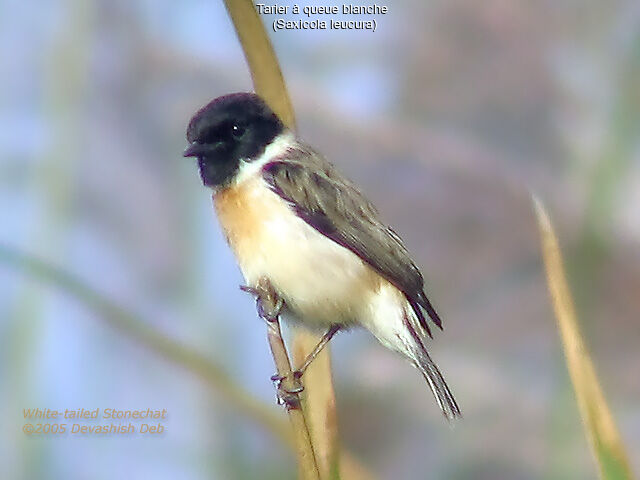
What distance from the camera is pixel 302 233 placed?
1.00 meters

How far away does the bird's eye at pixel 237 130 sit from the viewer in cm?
105

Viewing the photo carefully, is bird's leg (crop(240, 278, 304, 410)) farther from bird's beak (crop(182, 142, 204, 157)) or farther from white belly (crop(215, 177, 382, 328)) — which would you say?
bird's beak (crop(182, 142, 204, 157))

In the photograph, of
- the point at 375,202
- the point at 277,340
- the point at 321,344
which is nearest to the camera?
the point at 277,340

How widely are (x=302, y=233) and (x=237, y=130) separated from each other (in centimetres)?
17

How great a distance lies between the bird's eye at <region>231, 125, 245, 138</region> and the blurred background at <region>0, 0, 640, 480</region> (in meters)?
0.20

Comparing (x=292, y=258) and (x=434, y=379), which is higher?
(x=292, y=258)

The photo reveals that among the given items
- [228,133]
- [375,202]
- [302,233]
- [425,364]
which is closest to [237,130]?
[228,133]

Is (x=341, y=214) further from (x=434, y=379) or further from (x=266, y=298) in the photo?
(x=434, y=379)

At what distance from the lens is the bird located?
100 centimetres

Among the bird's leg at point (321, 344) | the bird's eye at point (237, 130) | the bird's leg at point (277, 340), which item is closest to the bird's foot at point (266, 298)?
the bird's leg at point (277, 340)

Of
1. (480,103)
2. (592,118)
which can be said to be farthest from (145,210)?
(592,118)

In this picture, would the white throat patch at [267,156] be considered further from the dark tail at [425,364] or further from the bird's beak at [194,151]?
the dark tail at [425,364]

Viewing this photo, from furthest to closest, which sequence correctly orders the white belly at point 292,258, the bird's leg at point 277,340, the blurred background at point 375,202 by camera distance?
the blurred background at point 375,202, the white belly at point 292,258, the bird's leg at point 277,340

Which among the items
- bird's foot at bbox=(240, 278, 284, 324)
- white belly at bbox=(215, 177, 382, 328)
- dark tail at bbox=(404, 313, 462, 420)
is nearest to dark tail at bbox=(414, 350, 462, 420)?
dark tail at bbox=(404, 313, 462, 420)
